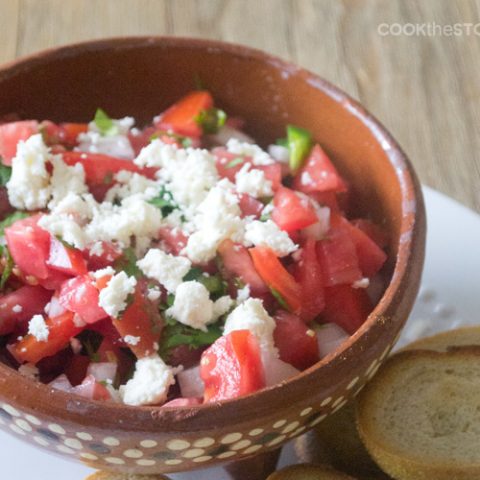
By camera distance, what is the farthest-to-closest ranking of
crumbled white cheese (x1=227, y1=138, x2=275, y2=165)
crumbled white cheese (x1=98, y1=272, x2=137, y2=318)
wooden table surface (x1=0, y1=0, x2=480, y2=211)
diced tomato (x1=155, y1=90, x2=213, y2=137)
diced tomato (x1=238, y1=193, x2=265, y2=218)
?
1. wooden table surface (x1=0, y1=0, x2=480, y2=211)
2. diced tomato (x1=155, y1=90, x2=213, y2=137)
3. crumbled white cheese (x1=227, y1=138, x2=275, y2=165)
4. diced tomato (x1=238, y1=193, x2=265, y2=218)
5. crumbled white cheese (x1=98, y1=272, x2=137, y2=318)

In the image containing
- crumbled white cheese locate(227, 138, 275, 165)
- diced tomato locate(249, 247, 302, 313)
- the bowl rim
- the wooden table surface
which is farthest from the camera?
the wooden table surface

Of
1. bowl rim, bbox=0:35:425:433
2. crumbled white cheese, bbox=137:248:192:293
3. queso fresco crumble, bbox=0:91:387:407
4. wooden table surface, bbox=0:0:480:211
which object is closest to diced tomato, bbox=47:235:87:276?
queso fresco crumble, bbox=0:91:387:407

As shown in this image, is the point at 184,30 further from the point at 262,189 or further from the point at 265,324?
the point at 265,324

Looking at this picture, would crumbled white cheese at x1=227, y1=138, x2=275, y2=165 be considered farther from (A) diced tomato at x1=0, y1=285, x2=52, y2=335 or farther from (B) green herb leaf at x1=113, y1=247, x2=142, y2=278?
(A) diced tomato at x1=0, y1=285, x2=52, y2=335

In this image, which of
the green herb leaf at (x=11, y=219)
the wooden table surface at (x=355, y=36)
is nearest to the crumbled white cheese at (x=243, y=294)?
the green herb leaf at (x=11, y=219)

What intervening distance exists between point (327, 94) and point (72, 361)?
2.54ft

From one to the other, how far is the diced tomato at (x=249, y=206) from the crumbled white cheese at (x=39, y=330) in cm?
43

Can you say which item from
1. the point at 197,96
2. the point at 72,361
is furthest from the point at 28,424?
the point at 197,96

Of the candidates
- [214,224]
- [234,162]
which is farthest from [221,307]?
[234,162]

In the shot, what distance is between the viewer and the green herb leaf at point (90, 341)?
1488 millimetres

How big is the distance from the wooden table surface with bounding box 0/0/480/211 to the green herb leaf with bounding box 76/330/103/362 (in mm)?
1240

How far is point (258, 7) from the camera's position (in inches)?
109

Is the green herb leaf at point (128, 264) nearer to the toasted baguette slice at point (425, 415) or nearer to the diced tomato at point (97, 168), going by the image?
the diced tomato at point (97, 168)

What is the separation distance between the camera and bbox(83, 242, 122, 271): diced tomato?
1.51m
